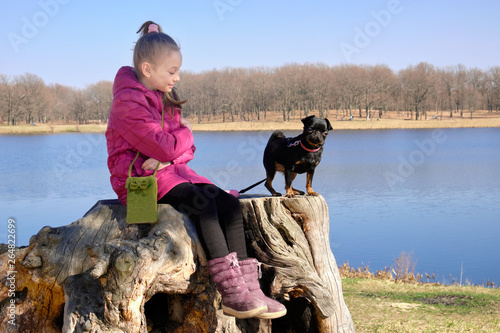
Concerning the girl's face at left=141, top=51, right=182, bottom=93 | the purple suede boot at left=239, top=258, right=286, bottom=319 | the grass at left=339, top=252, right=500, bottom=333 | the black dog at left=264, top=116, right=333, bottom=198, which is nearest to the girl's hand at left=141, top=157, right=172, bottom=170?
the girl's face at left=141, top=51, right=182, bottom=93

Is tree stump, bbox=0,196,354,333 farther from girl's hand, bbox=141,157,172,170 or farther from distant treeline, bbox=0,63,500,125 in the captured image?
distant treeline, bbox=0,63,500,125

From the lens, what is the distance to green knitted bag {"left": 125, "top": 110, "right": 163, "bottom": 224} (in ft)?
11.4

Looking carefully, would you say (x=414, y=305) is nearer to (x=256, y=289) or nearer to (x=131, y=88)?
(x=256, y=289)

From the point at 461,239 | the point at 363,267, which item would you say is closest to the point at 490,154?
the point at 461,239

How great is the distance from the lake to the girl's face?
8292mm

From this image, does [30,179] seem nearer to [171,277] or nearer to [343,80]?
[171,277]

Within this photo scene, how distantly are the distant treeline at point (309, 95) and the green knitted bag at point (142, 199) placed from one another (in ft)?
251

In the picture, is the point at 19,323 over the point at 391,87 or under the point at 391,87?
under

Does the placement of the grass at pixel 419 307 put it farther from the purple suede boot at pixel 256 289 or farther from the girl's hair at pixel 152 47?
the girl's hair at pixel 152 47

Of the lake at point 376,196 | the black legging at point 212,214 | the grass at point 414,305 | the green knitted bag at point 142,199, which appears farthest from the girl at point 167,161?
the lake at point 376,196

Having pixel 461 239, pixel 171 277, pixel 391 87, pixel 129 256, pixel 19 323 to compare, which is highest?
pixel 391 87

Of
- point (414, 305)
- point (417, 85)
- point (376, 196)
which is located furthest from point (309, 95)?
point (414, 305)

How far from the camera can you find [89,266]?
3580mm

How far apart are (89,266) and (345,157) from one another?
2923 centimetres
